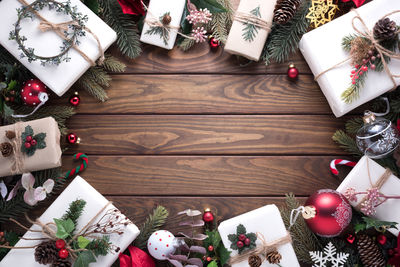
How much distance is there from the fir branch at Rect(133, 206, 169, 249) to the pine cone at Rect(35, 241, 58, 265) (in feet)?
1.08

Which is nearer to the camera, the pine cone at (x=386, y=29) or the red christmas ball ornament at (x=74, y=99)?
the pine cone at (x=386, y=29)

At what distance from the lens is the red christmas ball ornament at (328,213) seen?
1436 mm

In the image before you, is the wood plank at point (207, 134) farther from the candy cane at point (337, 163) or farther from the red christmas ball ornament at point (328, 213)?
the red christmas ball ornament at point (328, 213)

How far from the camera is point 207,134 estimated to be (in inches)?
65.9

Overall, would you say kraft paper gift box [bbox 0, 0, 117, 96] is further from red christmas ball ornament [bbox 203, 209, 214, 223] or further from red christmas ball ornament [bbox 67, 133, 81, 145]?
red christmas ball ornament [bbox 203, 209, 214, 223]

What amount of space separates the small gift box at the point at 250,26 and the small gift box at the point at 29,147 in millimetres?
838

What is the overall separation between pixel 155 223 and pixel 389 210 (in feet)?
3.22

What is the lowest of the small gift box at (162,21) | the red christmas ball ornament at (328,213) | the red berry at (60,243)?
the red berry at (60,243)

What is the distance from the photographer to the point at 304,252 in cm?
158

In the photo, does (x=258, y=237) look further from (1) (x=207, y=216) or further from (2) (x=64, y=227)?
(2) (x=64, y=227)

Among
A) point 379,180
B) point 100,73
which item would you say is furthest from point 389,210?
point 100,73

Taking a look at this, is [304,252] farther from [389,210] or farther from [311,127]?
[311,127]

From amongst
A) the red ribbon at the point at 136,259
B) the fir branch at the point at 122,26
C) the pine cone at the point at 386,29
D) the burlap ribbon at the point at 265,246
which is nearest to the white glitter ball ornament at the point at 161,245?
the red ribbon at the point at 136,259

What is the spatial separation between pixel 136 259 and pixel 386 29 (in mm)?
1362
